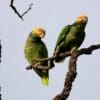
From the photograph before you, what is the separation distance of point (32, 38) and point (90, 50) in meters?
3.24

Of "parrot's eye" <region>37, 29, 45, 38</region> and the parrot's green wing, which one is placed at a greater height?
"parrot's eye" <region>37, 29, 45, 38</region>

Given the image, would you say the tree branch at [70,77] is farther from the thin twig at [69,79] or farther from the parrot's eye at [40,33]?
the parrot's eye at [40,33]

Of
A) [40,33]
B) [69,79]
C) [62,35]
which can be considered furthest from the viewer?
[62,35]

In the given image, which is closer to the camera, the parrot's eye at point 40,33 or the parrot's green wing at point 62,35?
the parrot's eye at point 40,33

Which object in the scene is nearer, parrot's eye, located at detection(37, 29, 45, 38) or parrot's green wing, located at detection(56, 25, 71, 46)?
parrot's eye, located at detection(37, 29, 45, 38)

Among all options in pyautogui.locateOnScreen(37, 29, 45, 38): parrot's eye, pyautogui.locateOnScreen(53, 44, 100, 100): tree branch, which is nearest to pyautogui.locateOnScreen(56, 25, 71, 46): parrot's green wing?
pyautogui.locateOnScreen(37, 29, 45, 38): parrot's eye

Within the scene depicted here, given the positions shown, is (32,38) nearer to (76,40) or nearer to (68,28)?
(68,28)

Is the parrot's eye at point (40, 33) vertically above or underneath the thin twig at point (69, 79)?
above

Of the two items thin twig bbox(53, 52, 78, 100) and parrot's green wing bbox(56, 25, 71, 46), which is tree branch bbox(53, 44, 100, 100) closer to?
thin twig bbox(53, 52, 78, 100)

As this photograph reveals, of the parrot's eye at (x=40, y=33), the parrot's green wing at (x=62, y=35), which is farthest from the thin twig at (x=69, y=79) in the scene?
the parrot's green wing at (x=62, y=35)

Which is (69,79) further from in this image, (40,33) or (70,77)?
(40,33)

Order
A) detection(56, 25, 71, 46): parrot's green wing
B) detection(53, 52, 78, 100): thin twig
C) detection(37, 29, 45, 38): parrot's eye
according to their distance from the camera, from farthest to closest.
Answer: detection(56, 25, 71, 46): parrot's green wing → detection(37, 29, 45, 38): parrot's eye → detection(53, 52, 78, 100): thin twig

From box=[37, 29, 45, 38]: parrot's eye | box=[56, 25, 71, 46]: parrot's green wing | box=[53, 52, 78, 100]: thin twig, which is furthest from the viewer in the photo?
box=[56, 25, 71, 46]: parrot's green wing

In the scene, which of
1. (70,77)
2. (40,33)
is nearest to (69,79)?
(70,77)
